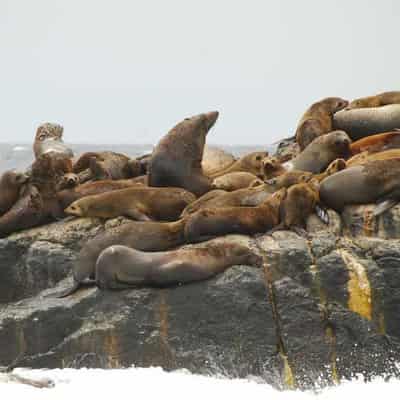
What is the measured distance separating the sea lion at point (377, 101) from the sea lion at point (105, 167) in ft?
9.66

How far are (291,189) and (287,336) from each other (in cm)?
155

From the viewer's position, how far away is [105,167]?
11547mm

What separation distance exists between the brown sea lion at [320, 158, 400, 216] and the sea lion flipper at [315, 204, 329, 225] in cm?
12

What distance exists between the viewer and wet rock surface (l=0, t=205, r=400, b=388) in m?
7.96

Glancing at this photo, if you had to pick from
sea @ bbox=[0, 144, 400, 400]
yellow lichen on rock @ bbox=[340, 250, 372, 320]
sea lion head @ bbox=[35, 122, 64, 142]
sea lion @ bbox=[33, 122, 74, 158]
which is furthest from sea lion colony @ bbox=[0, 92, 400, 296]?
sea lion head @ bbox=[35, 122, 64, 142]

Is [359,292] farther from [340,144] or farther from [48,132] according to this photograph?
[48,132]

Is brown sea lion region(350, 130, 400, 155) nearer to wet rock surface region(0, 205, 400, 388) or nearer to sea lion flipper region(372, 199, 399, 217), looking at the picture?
sea lion flipper region(372, 199, 399, 217)

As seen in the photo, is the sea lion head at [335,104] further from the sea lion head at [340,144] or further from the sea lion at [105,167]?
the sea lion at [105,167]

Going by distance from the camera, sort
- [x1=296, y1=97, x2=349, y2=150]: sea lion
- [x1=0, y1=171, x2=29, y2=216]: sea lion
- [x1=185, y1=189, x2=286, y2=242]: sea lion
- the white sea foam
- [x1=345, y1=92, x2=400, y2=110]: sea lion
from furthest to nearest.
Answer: [x1=345, y1=92, x2=400, y2=110]: sea lion < [x1=296, y1=97, x2=349, y2=150]: sea lion < [x1=0, y1=171, x2=29, y2=216]: sea lion < [x1=185, y1=189, x2=286, y2=242]: sea lion < the white sea foam

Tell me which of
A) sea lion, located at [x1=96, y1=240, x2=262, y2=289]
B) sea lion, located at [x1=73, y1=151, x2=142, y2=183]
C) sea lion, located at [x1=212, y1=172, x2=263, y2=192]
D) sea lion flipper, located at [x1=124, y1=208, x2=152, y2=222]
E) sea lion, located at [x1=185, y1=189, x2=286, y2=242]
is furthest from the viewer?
sea lion, located at [x1=73, y1=151, x2=142, y2=183]

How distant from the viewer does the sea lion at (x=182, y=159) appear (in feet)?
34.6

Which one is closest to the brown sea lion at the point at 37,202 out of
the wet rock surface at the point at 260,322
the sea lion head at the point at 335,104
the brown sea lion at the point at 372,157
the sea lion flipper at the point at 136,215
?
the sea lion flipper at the point at 136,215

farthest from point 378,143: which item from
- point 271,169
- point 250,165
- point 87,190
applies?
point 87,190

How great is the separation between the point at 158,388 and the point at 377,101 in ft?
21.0
